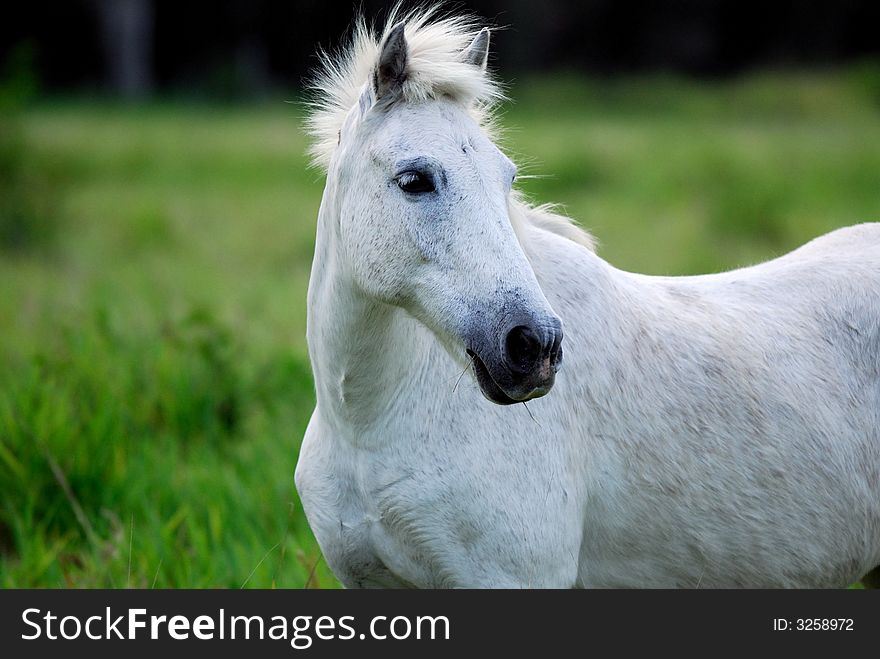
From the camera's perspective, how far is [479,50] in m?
2.55

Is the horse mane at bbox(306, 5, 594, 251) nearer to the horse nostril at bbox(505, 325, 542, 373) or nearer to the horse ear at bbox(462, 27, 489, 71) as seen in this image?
the horse ear at bbox(462, 27, 489, 71)

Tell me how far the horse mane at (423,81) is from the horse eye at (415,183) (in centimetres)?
23

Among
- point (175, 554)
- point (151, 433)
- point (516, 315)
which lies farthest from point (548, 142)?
point (516, 315)

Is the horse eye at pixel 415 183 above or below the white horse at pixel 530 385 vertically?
above

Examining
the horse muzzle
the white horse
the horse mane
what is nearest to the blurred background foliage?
the horse mane

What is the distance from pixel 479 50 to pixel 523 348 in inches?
35.8

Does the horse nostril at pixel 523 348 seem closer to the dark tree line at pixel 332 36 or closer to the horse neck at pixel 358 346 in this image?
the horse neck at pixel 358 346

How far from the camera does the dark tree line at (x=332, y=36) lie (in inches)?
1092

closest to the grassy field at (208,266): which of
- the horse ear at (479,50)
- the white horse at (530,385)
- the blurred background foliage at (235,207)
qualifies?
the blurred background foliage at (235,207)

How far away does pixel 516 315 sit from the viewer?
6.86 ft

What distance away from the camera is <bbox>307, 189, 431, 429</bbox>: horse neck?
2477 mm

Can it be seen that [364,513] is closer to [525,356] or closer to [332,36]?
[525,356]

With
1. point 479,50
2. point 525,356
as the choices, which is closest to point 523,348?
point 525,356

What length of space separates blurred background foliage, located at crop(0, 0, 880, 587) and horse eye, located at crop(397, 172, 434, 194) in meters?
0.64
